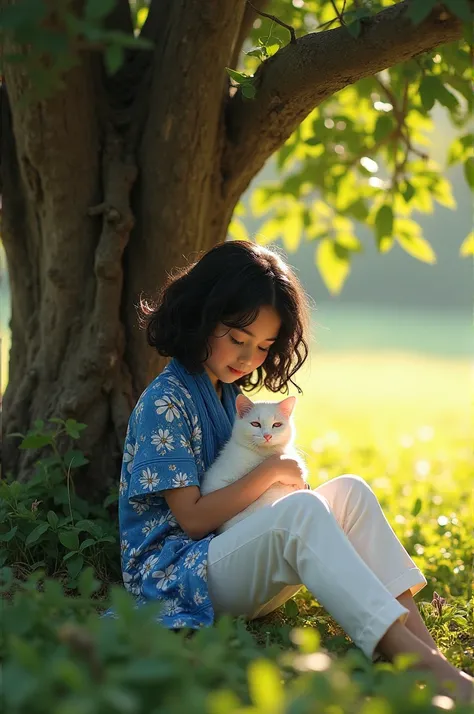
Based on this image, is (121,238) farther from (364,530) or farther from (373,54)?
(364,530)

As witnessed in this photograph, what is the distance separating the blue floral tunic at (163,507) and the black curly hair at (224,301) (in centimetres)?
13

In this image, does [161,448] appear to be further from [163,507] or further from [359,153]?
[359,153]

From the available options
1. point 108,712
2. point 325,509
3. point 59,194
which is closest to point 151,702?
point 108,712

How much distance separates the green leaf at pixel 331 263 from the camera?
16.1ft

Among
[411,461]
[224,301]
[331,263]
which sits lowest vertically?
[411,461]

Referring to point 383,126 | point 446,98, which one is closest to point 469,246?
point 383,126

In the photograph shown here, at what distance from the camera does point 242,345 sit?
2.69 m

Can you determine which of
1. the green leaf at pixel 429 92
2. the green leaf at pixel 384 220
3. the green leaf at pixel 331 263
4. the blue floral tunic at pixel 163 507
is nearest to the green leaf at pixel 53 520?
the blue floral tunic at pixel 163 507

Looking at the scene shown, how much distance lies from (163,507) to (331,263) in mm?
2614

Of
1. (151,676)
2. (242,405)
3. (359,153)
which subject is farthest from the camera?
(359,153)

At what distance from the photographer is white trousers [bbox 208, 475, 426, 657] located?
2.14 metres

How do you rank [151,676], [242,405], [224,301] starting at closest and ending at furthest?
1. [151,676]
2. [224,301]
3. [242,405]

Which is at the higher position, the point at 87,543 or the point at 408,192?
the point at 408,192

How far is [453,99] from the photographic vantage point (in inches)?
131
